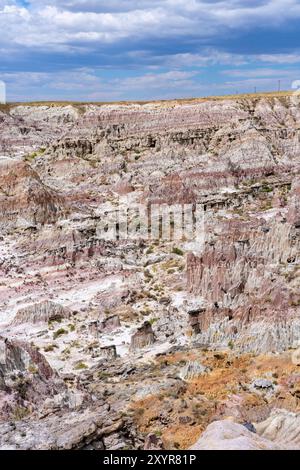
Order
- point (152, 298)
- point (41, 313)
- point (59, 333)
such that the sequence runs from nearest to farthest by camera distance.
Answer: point (59, 333) < point (41, 313) < point (152, 298)

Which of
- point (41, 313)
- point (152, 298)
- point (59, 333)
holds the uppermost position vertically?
point (152, 298)

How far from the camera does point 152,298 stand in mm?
33188

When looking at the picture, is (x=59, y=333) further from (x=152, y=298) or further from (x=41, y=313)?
(x=152, y=298)

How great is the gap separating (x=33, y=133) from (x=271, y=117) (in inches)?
1719

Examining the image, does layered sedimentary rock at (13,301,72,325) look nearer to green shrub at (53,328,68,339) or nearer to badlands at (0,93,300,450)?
badlands at (0,93,300,450)

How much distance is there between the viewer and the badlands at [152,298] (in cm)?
1593

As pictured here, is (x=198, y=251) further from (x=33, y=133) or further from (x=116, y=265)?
(x=33, y=133)

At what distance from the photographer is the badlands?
52.3ft

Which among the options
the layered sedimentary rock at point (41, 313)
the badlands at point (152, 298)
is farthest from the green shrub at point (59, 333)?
the layered sedimentary rock at point (41, 313)

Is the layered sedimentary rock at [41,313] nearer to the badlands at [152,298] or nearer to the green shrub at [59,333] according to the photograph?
the badlands at [152,298]

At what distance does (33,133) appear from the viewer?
105188 mm

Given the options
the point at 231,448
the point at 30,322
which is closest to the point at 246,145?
the point at 30,322

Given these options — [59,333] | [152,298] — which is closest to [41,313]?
[59,333]

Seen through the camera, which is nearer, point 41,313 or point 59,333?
point 59,333
